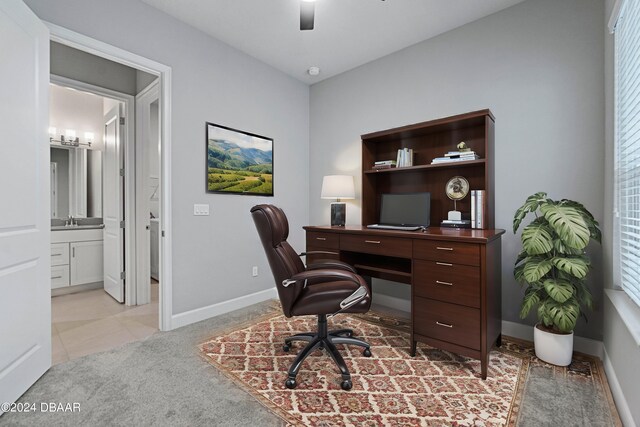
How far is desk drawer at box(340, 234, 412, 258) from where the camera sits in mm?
→ 2227

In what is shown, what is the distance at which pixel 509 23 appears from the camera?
2484 mm

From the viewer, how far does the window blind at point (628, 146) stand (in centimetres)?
149

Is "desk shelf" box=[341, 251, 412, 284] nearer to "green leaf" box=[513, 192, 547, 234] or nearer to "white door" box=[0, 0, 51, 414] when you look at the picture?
"green leaf" box=[513, 192, 547, 234]

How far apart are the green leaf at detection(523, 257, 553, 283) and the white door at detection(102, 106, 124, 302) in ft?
12.7

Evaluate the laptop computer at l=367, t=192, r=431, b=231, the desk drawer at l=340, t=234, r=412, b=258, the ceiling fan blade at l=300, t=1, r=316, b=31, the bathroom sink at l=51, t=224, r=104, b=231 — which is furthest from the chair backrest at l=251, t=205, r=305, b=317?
the bathroom sink at l=51, t=224, r=104, b=231

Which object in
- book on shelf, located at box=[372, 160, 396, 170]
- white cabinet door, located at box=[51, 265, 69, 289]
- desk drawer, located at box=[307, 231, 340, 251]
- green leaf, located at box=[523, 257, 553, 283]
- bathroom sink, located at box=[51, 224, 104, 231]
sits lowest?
white cabinet door, located at box=[51, 265, 69, 289]

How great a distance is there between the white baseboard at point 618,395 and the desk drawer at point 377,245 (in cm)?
128

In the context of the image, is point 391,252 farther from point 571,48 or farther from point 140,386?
point 571,48

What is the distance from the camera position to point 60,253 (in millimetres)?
3740

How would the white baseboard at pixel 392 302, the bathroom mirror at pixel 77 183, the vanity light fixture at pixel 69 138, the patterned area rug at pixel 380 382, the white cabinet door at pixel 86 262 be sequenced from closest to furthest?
the patterned area rug at pixel 380 382, the white baseboard at pixel 392 302, the white cabinet door at pixel 86 262, the vanity light fixture at pixel 69 138, the bathroom mirror at pixel 77 183

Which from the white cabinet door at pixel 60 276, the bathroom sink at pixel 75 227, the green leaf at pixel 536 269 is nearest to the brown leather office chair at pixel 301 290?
the green leaf at pixel 536 269

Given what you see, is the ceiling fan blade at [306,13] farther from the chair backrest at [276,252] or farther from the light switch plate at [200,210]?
the light switch plate at [200,210]

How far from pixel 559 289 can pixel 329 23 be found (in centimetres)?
276

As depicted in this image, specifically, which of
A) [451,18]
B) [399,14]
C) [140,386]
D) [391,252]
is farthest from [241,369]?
[451,18]
